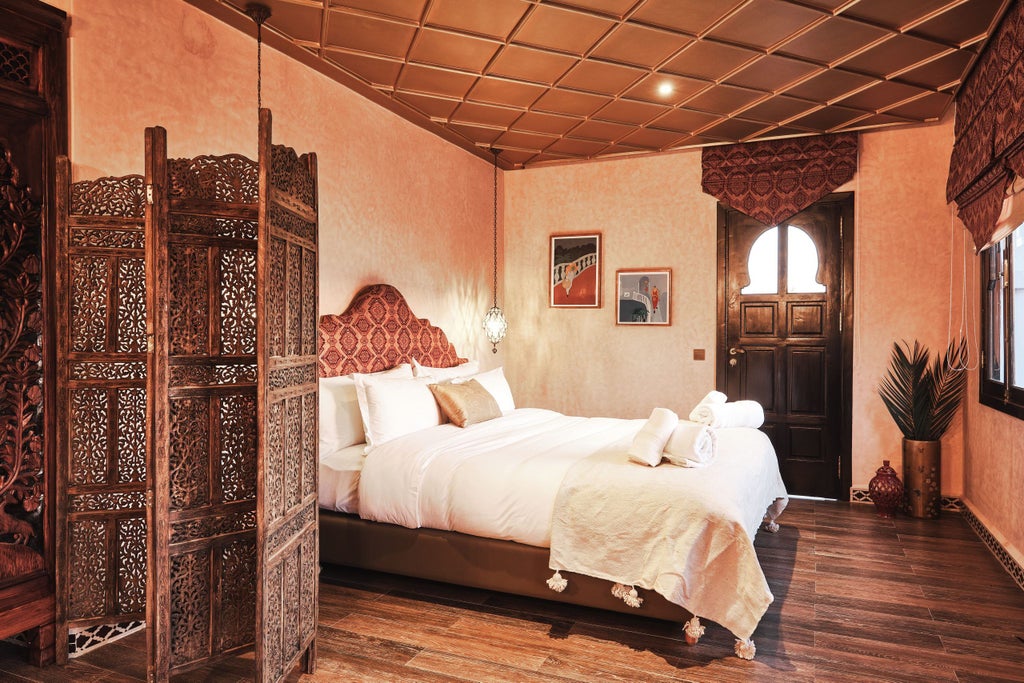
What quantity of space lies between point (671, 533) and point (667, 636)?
0.52 m

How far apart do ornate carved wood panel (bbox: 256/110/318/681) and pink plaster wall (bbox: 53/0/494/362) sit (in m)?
1.04

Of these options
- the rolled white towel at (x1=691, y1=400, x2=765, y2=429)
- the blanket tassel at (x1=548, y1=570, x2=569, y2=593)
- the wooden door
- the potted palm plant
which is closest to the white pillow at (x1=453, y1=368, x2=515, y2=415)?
the rolled white towel at (x1=691, y1=400, x2=765, y2=429)

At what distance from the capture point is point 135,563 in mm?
2688

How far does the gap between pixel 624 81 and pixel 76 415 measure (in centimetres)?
361

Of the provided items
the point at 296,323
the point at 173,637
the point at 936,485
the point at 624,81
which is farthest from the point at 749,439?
the point at 173,637

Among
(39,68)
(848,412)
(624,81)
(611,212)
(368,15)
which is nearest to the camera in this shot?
(39,68)

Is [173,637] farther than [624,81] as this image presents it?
No

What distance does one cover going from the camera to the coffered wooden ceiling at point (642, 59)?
131 inches

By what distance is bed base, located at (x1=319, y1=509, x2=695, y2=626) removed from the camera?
9.63ft

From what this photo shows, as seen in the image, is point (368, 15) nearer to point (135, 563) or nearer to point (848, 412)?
point (135, 563)

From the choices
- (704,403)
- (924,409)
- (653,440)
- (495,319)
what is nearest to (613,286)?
(495,319)

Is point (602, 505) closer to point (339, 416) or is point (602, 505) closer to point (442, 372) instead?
point (339, 416)

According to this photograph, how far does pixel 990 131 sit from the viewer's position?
352 cm

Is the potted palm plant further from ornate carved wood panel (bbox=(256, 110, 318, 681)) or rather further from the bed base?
ornate carved wood panel (bbox=(256, 110, 318, 681))
